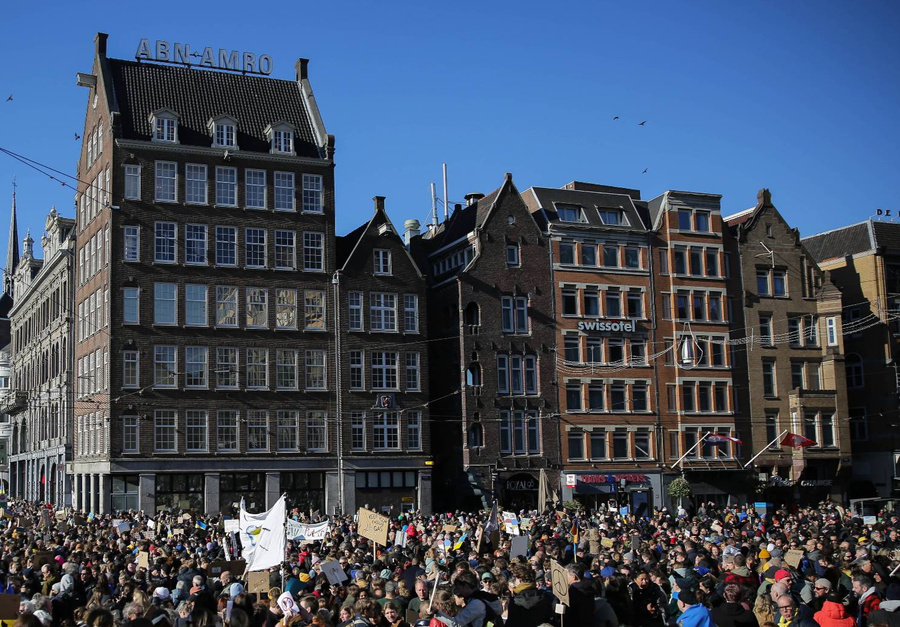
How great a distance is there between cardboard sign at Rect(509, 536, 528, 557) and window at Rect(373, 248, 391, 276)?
35.4 metres

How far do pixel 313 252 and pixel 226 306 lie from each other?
553cm

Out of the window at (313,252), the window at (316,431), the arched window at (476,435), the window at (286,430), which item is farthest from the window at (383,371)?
the window at (313,252)

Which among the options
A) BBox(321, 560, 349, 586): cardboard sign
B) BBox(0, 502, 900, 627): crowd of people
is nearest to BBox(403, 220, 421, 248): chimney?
BBox(0, 502, 900, 627): crowd of people

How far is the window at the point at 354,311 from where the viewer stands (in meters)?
58.6

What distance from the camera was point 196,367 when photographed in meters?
55.8

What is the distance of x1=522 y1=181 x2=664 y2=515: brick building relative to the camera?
62438 millimetres

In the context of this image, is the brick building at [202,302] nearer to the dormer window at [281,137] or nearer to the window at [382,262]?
the dormer window at [281,137]

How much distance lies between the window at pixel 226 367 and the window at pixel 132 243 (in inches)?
243

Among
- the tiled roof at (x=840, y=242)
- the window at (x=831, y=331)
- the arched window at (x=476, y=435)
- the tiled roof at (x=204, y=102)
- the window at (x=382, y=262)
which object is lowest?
the arched window at (x=476, y=435)

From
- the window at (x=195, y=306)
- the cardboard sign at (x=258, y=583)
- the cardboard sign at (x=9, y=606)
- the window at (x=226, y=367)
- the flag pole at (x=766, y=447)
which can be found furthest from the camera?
the flag pole at (x=766, y=447)

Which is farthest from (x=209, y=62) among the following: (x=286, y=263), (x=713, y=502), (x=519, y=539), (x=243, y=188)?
(x=519, y=539)

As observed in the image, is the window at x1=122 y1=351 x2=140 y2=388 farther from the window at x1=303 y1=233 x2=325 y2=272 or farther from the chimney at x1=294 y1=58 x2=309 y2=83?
the chimney at x1=294 y1=58 x2=309 y2=83

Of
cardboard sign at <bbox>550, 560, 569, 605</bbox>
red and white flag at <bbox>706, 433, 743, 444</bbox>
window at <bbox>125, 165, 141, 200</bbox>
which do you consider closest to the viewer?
cardboard sign at <bbox>550, 560, 569, 605</bbox>

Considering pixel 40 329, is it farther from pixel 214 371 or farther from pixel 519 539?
pixel 519 539
